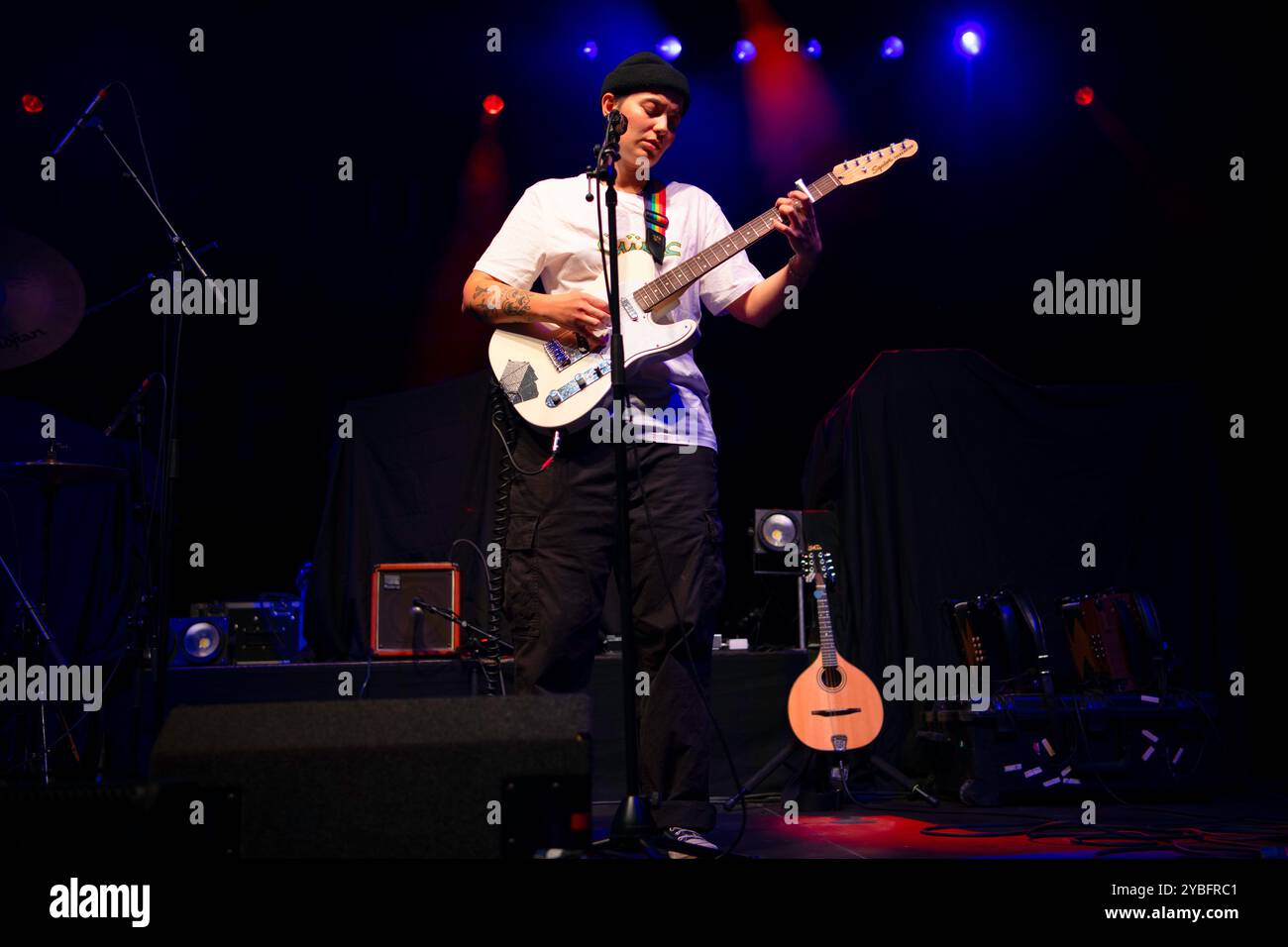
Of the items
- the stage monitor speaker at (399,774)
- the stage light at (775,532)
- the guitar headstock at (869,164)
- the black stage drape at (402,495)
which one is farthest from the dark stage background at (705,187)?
the stage monitor speaker at (399,774)

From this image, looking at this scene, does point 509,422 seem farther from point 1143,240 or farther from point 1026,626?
point 1143,240

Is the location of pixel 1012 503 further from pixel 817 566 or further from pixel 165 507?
pixel 165 507

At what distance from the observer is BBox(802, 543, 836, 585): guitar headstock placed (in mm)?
5574

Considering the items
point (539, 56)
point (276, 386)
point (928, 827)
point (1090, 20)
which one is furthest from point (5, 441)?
point (1090, 20)

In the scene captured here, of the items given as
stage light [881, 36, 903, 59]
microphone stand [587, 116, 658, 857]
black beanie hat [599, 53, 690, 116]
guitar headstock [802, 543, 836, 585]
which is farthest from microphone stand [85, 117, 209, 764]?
stage light [881, 36, 903, 59]

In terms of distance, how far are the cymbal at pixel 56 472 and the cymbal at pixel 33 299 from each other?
0.42 metres

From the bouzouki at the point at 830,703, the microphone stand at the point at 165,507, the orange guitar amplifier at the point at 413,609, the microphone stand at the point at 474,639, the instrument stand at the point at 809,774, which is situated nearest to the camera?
the microphone stand at the point at 165,507

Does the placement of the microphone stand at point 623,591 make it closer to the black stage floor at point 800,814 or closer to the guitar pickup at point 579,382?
the guitar pickup at point 579,382

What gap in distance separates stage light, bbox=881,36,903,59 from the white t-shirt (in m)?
3.53

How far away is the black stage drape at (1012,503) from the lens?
5.98 metres

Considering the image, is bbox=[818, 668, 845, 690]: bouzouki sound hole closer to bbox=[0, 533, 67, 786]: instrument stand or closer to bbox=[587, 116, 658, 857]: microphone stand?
bbox=[587, 116, 658, 857]: microphone stand

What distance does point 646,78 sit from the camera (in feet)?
11.1
